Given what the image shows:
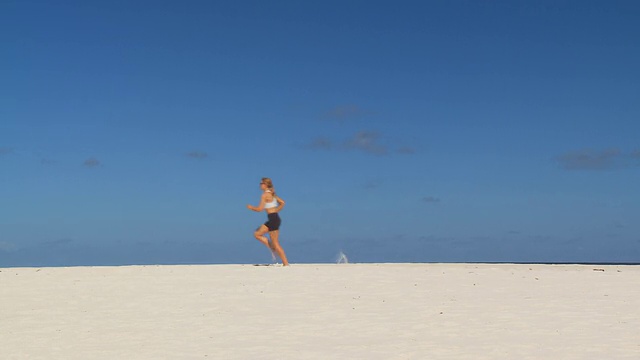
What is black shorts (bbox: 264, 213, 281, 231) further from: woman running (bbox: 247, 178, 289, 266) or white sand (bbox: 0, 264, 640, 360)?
white sand (bbox: 0, 264, 640, 360)

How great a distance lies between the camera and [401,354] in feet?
30.2

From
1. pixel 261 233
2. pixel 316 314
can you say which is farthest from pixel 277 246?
pixel 316 314

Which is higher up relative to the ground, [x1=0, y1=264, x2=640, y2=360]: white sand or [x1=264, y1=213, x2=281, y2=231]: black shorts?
[x1=264, y1=213, x2=281, y2=231]: black shorts

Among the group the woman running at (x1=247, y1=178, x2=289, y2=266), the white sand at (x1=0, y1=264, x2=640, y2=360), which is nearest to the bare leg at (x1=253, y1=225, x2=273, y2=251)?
the woman running at (x1=247, y1=178, x2=289, y2=266)

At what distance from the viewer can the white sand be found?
970cm

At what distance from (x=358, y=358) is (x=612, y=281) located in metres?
11.0

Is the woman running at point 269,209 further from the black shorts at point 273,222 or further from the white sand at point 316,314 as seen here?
the white sand at point 316,314

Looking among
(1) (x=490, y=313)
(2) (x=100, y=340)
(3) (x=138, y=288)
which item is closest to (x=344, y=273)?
(3) (x=138, y=288)

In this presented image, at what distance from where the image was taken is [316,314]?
41.5 feet

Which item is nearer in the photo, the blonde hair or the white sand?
the white sand

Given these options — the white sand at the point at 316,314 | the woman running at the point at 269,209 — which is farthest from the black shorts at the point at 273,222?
the white sand at the point at 316,314

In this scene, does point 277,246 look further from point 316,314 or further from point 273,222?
point 316,314

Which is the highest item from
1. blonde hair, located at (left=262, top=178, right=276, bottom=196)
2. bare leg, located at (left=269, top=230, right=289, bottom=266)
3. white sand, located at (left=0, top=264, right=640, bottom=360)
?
blonde hair, located at (left=262, top=178, right=276, bottom=196)

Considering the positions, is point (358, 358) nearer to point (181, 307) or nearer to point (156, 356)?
point (156, 356)
